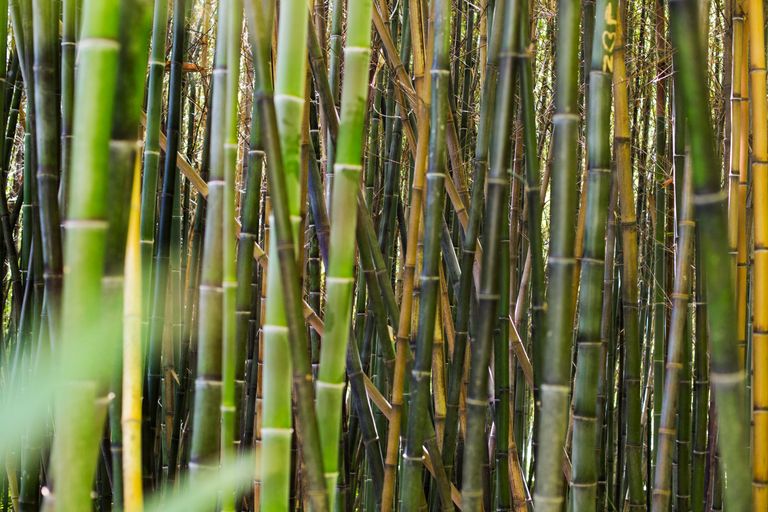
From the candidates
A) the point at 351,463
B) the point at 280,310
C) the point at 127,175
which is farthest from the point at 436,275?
the point at 351,463

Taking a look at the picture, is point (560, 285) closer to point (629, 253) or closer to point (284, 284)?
point (284, 284)

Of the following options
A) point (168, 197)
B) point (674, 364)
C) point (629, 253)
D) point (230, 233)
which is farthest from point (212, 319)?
point (674, 364)

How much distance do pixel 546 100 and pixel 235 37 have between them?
188 cm

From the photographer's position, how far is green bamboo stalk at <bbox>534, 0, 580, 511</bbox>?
23.5 inches

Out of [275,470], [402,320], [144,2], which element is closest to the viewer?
[144,2]

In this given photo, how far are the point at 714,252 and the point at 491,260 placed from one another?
0.19 m

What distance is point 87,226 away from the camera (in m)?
0.43

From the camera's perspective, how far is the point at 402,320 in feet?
3.10

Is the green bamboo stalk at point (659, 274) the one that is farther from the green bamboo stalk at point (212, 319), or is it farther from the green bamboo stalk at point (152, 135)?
the green bamboo stalk at point (212, 319)

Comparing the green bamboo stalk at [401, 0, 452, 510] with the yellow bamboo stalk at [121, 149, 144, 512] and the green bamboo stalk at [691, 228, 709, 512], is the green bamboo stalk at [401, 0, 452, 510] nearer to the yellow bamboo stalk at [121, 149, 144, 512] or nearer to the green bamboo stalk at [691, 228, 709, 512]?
the yellow bamboo stalk at [121, 149, 144, 512]

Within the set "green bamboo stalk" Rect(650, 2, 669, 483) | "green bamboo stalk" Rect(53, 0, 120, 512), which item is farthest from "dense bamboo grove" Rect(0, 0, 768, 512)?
"green bamboo stalk" Rect(650, 2, 669, 483)

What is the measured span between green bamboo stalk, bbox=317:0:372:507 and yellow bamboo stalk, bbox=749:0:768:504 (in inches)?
18.6

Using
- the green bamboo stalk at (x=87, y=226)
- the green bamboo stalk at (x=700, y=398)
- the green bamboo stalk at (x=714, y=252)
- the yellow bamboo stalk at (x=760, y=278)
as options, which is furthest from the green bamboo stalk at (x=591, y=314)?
the green bamboo stalk at (x=700, y=398)

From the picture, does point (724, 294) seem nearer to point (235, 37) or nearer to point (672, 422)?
point (235, 37)
